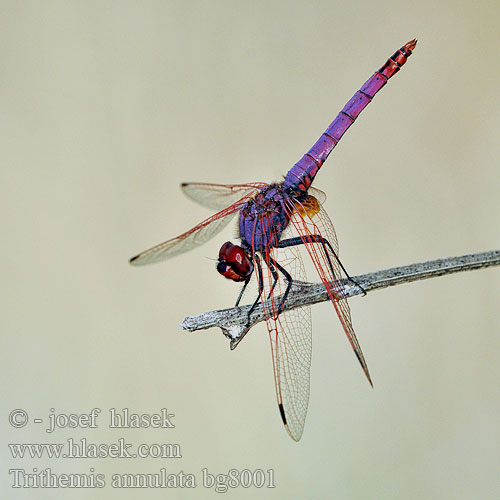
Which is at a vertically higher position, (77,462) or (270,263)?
(270,263)

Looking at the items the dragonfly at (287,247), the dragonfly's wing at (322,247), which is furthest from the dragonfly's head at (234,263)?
the dragonfly's wing at (322,247)

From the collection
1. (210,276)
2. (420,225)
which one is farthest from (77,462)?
(420,225)

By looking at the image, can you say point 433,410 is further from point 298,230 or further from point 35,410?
point 35,410

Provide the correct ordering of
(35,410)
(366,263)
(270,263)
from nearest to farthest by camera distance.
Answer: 1. (270,263)
2. (35,410)
3. (366,263)

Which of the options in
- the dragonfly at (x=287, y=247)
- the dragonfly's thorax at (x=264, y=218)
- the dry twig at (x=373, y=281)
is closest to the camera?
the dry twig at (x=373, y=281)

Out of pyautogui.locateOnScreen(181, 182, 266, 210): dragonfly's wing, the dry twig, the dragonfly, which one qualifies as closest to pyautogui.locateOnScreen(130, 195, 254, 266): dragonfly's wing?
the dragonfly

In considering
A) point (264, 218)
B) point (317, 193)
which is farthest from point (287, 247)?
point (317, 193)

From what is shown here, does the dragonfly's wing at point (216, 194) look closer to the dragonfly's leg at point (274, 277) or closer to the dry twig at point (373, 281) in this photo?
the dragonfly's leg at point (274, 277)

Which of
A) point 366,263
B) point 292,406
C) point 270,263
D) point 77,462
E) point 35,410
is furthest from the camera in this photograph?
point 366,263

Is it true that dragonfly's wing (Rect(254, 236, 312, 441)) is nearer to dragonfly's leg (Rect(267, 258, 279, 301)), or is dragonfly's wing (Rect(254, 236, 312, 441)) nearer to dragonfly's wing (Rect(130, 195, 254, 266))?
dragonfly's leg (Rect(267, 258, 279, 301))
